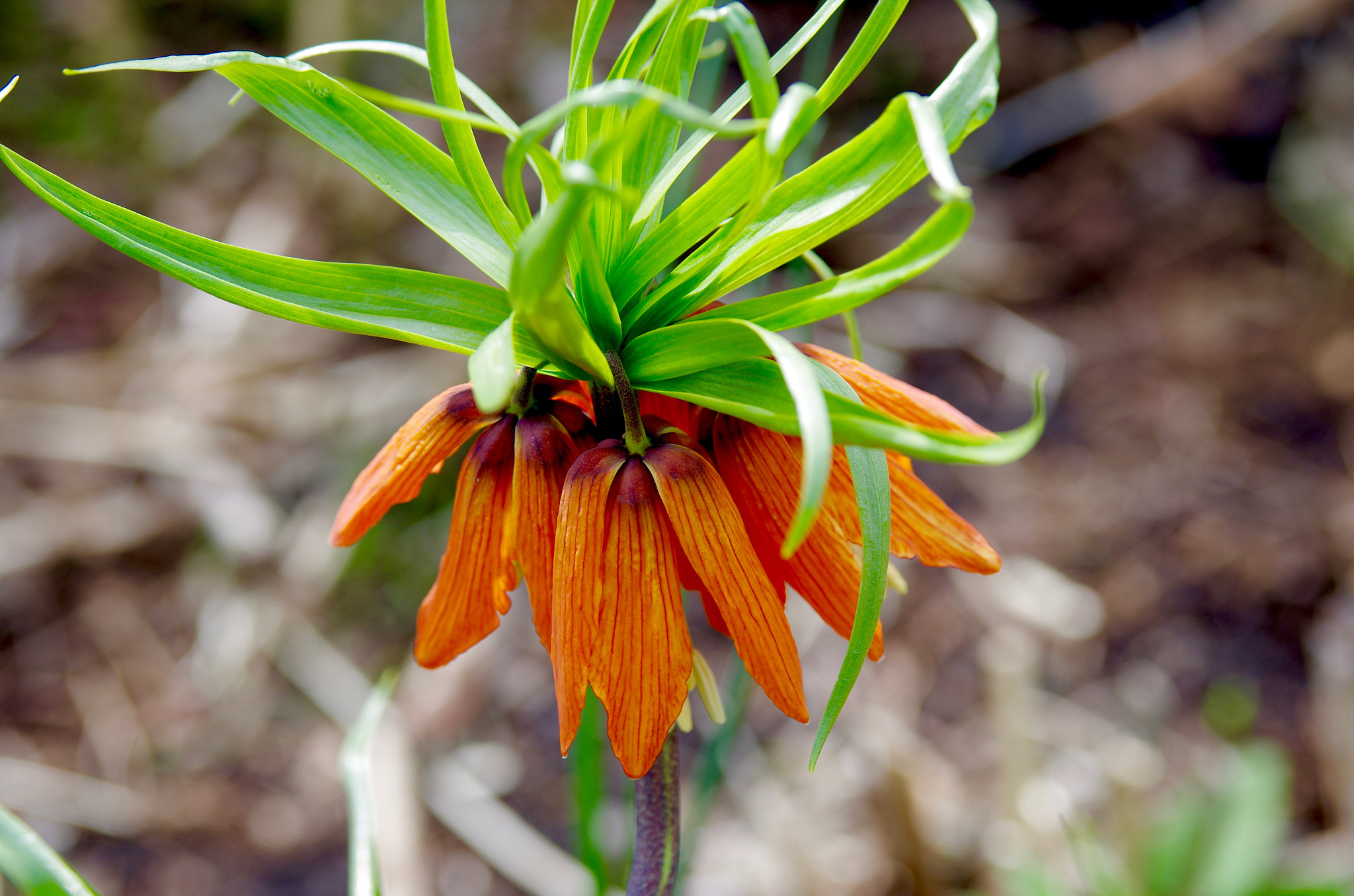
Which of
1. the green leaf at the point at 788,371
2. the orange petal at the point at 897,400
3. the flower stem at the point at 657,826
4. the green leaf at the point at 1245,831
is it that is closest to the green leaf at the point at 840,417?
the green leaf at the point at 788,371

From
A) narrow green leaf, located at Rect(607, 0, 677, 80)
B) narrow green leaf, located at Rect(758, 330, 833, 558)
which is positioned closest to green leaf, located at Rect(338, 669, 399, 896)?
narrow green leaf, located at Rect(758, 330, 833, 558)

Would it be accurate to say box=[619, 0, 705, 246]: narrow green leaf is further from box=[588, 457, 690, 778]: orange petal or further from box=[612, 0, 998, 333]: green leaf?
box=[588, 457, 690, 778]: orange petal

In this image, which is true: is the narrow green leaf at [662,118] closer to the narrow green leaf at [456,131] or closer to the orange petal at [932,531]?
the narrow green leaf at [456,131]

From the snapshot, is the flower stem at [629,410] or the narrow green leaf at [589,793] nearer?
the flower stem at [629,410]

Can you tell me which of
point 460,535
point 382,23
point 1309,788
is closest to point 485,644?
point 460,535

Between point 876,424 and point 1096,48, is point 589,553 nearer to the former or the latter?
point 876,424

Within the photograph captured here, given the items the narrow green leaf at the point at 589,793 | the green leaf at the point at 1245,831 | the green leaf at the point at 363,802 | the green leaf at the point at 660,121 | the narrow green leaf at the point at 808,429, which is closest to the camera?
the narrow green leaf at the point at 808,429
